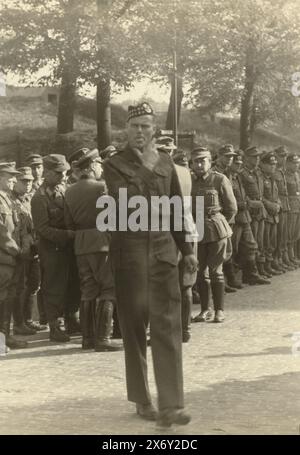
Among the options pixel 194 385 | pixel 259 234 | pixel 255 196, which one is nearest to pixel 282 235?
pixel 259 234

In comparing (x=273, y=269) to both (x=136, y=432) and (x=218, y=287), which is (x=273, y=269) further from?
(x=136, y=432)

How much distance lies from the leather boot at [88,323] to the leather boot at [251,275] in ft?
18.1

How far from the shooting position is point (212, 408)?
7.00 metres

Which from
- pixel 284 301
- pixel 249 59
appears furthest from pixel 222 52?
pixel 284 301

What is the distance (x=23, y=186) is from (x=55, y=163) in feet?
2.44

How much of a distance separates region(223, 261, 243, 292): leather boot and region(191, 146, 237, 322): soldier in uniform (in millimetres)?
2641

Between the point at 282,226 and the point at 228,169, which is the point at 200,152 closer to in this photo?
the point at 228,169

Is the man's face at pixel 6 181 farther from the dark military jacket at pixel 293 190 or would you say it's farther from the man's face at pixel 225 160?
the dark military jacket at pixel 293 190

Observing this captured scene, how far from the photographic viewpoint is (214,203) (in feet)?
39.1

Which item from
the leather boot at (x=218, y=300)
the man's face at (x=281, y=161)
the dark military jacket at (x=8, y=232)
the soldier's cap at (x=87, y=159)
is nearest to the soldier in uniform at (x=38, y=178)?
the dark military jacket at (x=8, y=232)

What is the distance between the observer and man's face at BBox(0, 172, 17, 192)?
1037 cm

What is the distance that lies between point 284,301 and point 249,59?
17243mm

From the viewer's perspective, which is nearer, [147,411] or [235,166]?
[147,411]

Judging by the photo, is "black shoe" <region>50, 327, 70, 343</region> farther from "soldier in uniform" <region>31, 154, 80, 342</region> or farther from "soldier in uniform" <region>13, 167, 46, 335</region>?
"soldier in uniform" <region>13, 167, 46, 335</region>
